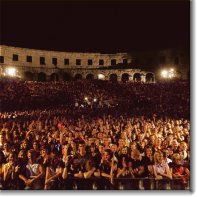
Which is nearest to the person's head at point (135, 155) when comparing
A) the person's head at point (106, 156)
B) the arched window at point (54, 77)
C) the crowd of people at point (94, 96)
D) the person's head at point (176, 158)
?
the person's head at point (106, 156)

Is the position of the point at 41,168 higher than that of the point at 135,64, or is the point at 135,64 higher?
the point at 135,64

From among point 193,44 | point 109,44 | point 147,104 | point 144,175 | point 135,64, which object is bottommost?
point 144,175

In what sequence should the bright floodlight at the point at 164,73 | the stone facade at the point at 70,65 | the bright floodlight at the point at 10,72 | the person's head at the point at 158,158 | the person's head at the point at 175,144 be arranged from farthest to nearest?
the stone facade at the point at 70,65 < the bright floodlight at the point at 164,73 < the bright floodlight at the point at 10,72 < the person's head at the point at 175,144 < the person's head at the point at 158,158

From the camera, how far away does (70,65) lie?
33812mm

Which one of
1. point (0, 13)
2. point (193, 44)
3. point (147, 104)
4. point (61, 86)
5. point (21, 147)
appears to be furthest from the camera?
point (61, 86)

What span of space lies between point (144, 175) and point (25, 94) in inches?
506

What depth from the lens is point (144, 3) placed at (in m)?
6.41

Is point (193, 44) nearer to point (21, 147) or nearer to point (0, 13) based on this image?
point (0, 13)

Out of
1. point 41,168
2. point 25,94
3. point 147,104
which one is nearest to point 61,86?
point 25,94

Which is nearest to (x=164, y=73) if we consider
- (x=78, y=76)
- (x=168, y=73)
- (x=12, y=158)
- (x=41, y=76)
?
(x=168, y=73)

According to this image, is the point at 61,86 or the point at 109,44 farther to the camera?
the point at 109,44

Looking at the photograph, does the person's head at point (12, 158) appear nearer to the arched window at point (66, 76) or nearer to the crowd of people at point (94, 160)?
the crowd of people at point (94, 160)

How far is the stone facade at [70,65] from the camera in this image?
3141cm

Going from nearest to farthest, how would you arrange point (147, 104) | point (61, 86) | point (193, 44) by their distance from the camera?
point (193, 44) < point (147, 104) < point (61, 86)
